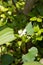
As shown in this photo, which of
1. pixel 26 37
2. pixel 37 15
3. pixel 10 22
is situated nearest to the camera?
pixel 26 37

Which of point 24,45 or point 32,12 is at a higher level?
point 32,12

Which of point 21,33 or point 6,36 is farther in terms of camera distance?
point 21,33

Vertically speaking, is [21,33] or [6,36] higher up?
[21,33]

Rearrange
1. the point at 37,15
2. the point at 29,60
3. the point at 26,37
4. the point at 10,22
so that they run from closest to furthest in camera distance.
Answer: the point at 29,60
the point at 26,37
the point at 37,15
the point at 10,22

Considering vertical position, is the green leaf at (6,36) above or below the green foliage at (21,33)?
below

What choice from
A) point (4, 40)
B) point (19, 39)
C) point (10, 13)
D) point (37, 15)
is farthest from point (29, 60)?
point (10, 13)

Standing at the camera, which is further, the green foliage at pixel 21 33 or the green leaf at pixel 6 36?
the green foliage at pixel 21 33

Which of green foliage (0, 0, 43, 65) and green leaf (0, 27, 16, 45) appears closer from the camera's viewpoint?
green leaf (0, 27, 16, 45)

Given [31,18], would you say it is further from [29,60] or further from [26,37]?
[29,60]

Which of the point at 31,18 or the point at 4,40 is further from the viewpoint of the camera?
the point at 31,18

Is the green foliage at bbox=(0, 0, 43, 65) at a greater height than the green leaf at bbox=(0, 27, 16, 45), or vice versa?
the green foliage at bbox=(0, 0, 43, 65)

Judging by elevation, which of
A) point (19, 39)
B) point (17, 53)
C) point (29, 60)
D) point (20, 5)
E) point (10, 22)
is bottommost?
point (29, 60)
